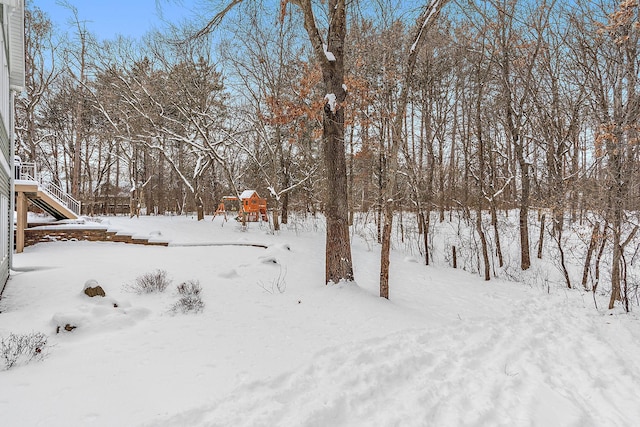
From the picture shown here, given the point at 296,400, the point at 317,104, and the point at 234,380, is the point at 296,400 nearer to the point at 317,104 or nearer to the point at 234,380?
the point at 234,380

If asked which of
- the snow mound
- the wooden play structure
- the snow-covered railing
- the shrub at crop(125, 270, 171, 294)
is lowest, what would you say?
the snow mound

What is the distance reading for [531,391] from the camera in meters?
3.31

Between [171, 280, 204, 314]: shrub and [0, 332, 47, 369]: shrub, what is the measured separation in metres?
1.63

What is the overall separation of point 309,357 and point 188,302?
2395mm

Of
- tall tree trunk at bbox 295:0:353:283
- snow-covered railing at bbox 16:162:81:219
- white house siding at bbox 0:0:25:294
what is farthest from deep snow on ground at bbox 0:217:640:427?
snow-covered railing at bbox 16:162:81:219

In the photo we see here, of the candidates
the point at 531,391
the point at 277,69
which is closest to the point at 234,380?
the point at 531,391

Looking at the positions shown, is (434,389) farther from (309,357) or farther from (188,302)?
(188,302)

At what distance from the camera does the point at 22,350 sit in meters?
3.43

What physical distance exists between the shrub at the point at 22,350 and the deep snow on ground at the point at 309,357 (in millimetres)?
115

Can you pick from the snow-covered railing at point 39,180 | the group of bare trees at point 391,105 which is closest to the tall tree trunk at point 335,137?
the group of bare trees at point 391,105

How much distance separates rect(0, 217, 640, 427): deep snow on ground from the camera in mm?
2738

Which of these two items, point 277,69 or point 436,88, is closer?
point 277,69

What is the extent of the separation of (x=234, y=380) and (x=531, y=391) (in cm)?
276

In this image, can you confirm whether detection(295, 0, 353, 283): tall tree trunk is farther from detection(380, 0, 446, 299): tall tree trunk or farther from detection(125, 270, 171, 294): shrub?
detection(125, 270, 171, 294): shrub
